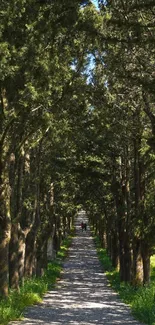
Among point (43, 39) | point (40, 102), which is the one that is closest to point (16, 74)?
point (43, 39)

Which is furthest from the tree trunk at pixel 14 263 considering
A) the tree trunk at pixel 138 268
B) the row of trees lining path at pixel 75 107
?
the tree trunk at pixel 138 268

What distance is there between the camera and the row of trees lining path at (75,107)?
36.7ft

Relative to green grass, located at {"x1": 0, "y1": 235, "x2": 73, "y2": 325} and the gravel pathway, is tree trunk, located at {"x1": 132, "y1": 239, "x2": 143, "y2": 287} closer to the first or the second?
the gravel pathway

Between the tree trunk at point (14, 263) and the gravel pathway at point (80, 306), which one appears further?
the tree trunk at point (14, 263)

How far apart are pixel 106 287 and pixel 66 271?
29.1 ft

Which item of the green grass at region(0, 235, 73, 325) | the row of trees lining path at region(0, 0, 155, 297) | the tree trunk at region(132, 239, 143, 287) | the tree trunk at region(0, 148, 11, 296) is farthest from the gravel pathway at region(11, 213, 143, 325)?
the row of trees lining path at region(0, 0, 155, 297)

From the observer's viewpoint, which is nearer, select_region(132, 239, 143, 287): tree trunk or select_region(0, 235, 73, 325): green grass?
select_region(0, 235, 73, 325): green grass

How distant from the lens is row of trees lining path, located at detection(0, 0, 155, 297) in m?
11.2

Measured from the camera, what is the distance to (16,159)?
1677cm

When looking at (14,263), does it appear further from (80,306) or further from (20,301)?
(20,301)

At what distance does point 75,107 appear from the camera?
1784cm

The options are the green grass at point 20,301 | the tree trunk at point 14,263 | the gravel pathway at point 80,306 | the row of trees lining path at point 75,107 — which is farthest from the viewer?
the tree trunk at point 14,263

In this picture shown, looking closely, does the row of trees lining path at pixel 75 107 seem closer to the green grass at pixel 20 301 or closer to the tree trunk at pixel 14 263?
the tree trunk at pixel 14 263

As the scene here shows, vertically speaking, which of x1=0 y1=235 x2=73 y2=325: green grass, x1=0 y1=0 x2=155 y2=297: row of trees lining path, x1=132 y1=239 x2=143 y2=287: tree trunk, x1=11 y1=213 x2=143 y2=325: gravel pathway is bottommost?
x1=11 y1=213 x2=143 y2=325: gravel pathway
